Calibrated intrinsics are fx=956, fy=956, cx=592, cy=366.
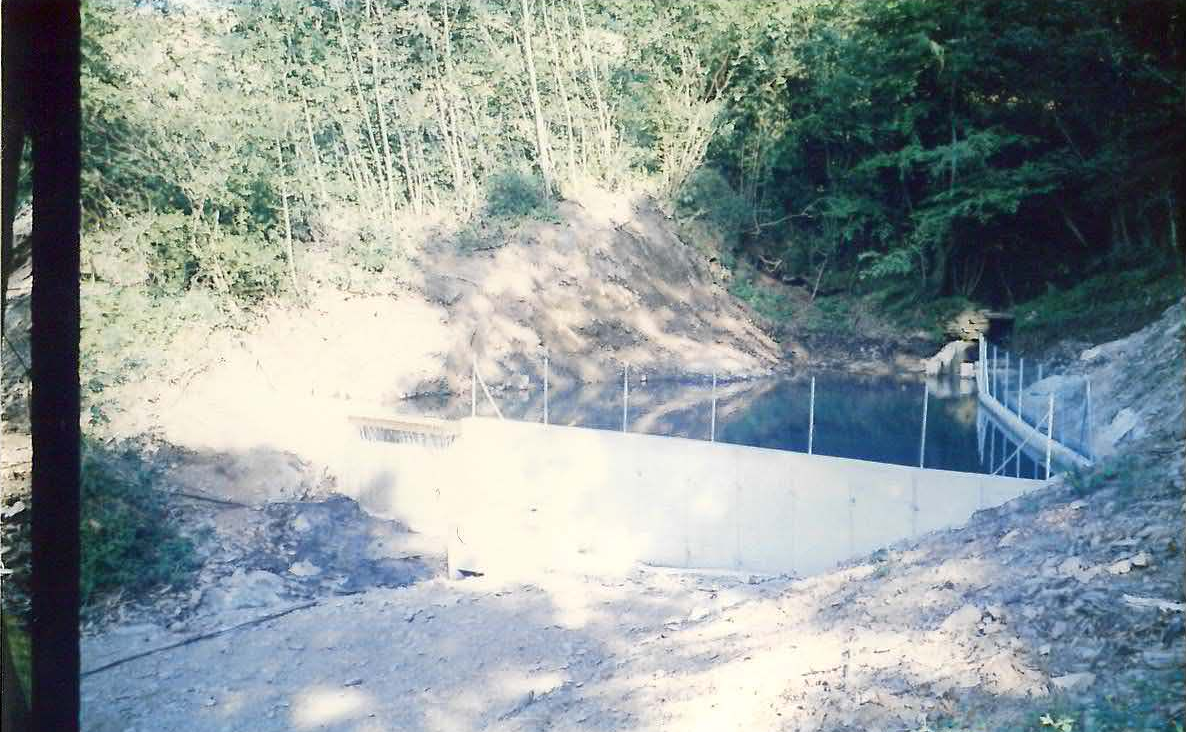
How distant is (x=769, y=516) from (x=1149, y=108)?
552 centimetres

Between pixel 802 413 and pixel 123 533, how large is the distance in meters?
7.68

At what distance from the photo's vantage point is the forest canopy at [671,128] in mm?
7844

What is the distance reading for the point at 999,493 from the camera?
4.80 metres

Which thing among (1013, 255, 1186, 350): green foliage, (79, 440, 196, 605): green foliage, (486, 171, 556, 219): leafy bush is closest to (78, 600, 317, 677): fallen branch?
(79, 440, 196, 605): green foliage

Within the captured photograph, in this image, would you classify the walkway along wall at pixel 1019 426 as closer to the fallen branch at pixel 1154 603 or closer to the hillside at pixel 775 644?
the hillside at pixel 775 644

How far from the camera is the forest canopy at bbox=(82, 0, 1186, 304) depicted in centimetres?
784

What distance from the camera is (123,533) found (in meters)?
4.70

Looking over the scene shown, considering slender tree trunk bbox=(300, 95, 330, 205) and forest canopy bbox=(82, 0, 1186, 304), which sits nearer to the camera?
forest canopy bbox=(82, 0, 1186, 304)

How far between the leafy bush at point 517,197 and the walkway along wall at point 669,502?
7.83 metres

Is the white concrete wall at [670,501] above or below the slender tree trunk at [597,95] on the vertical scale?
below

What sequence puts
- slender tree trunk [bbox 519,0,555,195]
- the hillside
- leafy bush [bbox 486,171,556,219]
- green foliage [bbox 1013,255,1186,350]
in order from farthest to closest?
leafy bush [bbox 486,171,556,219], slender tree trunk [bbox 519,0,555,195], green foliage [bbox 1013,255,1186,350], the hillside

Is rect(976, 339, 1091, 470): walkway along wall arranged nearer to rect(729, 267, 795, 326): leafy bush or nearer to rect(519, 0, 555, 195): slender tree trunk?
rect(729, 267, 795, 326): leafy bush

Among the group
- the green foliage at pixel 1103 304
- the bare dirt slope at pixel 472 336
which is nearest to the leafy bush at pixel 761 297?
the bare dirt slope at pixel 472 336

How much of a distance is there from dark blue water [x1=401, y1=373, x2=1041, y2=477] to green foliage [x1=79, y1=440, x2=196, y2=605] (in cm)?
482
